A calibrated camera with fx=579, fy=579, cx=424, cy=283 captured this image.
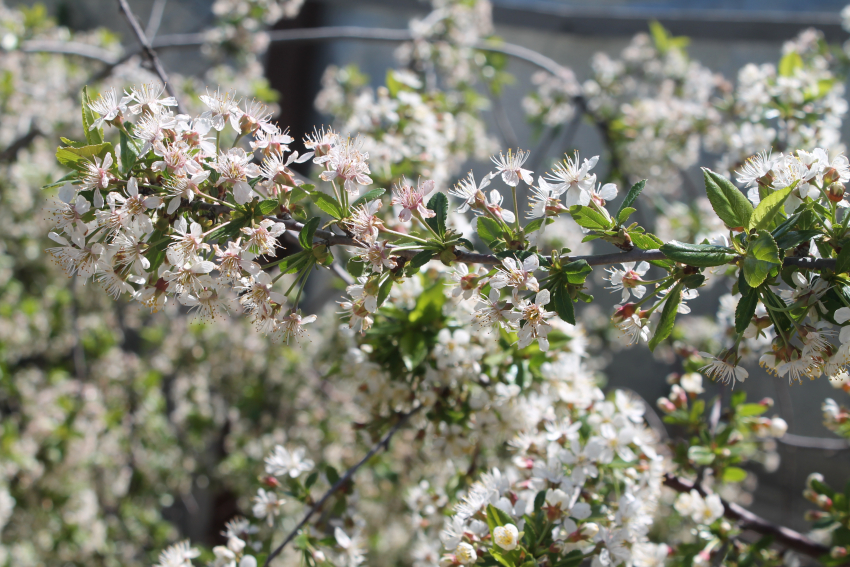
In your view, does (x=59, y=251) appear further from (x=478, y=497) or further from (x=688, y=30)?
(x=688, y=30)

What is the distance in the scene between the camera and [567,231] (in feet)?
10.5

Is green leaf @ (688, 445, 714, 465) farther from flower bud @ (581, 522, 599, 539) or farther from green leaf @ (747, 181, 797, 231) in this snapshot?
green leaf @ (747, 181, 797, 231)

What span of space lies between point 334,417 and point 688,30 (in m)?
3.41

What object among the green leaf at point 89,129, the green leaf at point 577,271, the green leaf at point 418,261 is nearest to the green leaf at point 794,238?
the green leaf at point 577,271

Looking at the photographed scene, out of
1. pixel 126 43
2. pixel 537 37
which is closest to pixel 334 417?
pixel 537 37

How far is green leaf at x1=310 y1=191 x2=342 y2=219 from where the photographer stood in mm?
Answer: 838

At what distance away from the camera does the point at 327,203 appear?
84 cm

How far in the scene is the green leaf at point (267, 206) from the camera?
828mm

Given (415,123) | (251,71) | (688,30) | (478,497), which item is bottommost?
(478,497)

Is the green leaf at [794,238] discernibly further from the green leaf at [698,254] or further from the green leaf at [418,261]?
the green leaf at [418,261]

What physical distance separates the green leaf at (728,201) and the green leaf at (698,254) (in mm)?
68

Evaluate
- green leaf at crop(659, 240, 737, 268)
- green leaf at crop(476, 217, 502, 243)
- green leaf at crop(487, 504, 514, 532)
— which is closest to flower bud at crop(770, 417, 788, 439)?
green leaf at crop(487, 504, 514, 532)

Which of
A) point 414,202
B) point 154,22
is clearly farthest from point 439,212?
point 154,22

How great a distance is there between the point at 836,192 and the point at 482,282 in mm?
485
